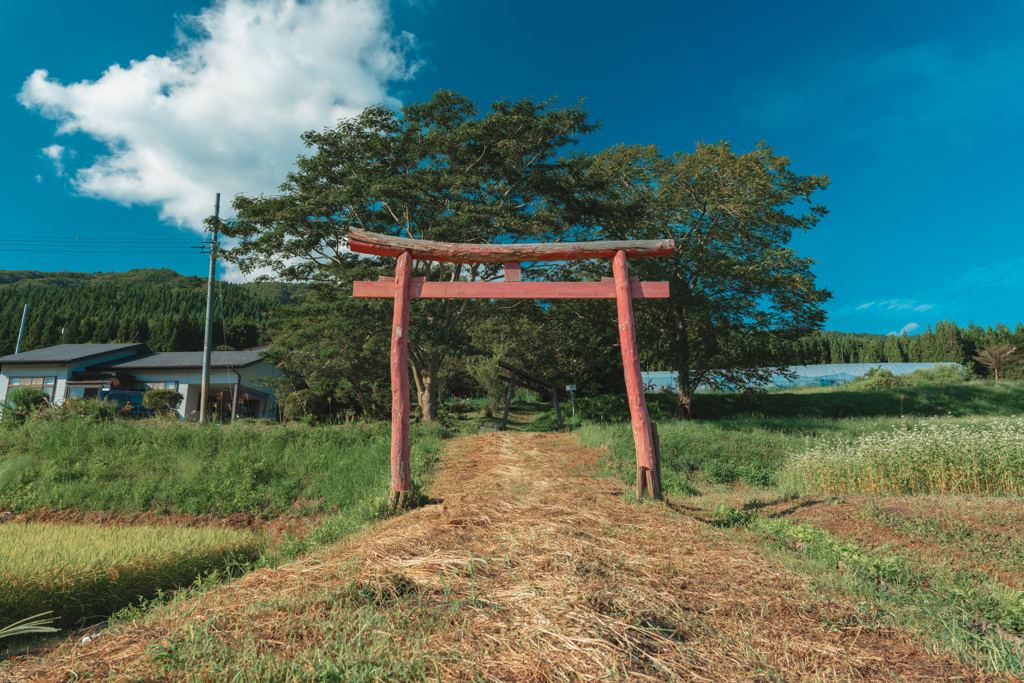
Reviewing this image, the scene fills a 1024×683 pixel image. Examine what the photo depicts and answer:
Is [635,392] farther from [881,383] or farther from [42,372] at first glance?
[881,383]

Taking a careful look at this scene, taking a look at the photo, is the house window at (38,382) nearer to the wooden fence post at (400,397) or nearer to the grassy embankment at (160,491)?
the grassy embankment at (160,491)

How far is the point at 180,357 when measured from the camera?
28969 millimetres

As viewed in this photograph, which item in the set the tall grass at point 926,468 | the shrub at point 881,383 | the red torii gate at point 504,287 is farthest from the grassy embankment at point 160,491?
the shrub at point 881,383

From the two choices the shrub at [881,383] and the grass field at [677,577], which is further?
the shrub at [881,383]

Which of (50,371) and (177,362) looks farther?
(177,362)

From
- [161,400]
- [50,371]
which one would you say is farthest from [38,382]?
[161,400]

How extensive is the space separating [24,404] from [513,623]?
2081 centimetres

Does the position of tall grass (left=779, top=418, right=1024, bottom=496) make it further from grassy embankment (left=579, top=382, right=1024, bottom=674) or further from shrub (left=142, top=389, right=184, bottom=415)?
shrub (left=142, top=389, right=184, bottom=415)

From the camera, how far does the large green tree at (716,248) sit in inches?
683

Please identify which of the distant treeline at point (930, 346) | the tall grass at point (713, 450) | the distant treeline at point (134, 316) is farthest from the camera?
the distant treeline at point (134, 316)

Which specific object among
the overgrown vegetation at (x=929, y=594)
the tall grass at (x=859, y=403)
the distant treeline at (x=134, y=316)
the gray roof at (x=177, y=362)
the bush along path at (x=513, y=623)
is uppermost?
the distant treeline at (x=134, y=316)

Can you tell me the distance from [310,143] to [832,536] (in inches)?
633

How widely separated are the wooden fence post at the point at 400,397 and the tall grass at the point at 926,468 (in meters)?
6.65

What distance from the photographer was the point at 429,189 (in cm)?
1400
